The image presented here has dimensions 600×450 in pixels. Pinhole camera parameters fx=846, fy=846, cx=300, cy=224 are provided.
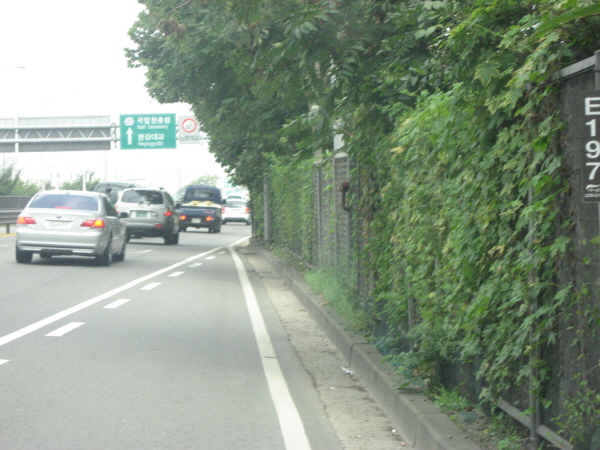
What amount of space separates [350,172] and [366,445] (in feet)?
16.8

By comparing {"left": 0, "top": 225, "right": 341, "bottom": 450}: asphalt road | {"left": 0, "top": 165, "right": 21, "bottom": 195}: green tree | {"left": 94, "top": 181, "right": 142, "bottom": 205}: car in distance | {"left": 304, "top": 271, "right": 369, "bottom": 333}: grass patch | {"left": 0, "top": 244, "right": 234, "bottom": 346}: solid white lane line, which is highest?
{"left": 0, "top": 165, "right": 21, "bottom": 195}: green tree

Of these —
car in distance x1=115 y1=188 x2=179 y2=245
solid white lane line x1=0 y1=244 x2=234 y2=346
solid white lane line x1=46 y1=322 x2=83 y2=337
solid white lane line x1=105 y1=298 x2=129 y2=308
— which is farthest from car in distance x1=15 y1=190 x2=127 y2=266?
car in distance x1=115 y1=188 x2=179 y2=245

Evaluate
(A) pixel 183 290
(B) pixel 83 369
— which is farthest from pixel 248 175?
(B) pixel 83 369

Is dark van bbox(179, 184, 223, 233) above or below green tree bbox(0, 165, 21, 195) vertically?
below

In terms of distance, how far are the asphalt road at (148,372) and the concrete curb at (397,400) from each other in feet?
1.56

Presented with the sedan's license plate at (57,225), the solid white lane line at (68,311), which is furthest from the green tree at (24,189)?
the solid white lane line at (68,311)

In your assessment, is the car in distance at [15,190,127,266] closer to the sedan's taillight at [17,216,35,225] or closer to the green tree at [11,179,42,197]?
the sedan's taillight at [17,216,35,225]

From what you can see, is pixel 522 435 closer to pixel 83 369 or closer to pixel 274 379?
pixel 274 379

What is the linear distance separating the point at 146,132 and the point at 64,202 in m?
35.3

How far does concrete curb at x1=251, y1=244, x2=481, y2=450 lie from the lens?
4.89 metres

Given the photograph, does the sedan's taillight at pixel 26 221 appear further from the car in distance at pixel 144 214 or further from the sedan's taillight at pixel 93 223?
the car in distance at pixel 144 214

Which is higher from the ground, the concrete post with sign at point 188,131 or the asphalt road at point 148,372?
the concrete post with sign at point 188,131

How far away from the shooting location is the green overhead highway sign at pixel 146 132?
52.2 m

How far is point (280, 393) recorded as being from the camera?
6.96 m
